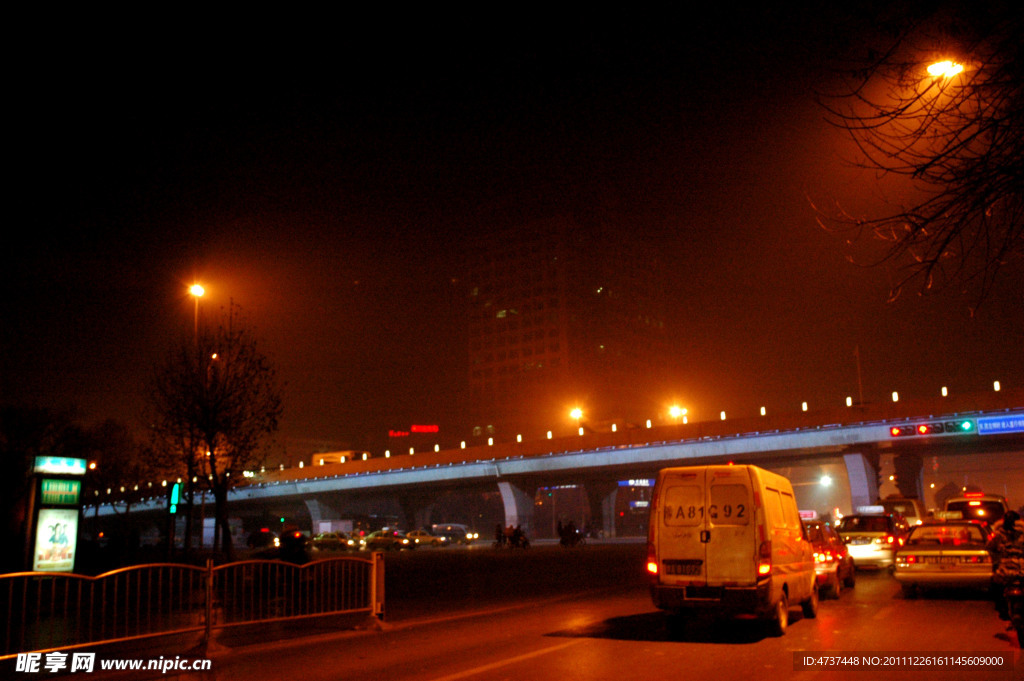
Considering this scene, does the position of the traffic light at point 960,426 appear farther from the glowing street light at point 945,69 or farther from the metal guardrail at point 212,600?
the glowing street light at point 945,69

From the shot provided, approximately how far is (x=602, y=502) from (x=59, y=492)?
70.6m

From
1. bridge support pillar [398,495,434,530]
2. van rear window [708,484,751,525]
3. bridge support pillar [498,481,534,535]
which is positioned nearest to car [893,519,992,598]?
van rear window [708,484,751,525]

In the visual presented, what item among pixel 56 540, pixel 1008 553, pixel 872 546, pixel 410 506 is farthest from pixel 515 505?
pixel 1008 553

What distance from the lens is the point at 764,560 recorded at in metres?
11.1

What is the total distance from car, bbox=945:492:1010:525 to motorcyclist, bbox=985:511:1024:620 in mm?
20975

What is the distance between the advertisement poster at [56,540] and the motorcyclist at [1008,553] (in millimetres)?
19205

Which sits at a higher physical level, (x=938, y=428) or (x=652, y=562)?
(x=938, y=428)

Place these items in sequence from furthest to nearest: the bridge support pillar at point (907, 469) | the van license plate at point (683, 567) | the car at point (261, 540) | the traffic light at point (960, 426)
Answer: the bridge support pillar at point (907, 469)
the car at point (261, 540)
the traffic light at point (960, 426)
the van license plate at point (683, 567)

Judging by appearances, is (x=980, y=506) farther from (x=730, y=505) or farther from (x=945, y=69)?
(x=945, y=69)

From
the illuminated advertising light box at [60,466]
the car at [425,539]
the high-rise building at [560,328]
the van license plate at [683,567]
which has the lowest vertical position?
the car at [425,539]

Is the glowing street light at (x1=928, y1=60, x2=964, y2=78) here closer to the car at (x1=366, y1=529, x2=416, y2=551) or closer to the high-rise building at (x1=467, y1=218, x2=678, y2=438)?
the car at (x1=366, y1=529, x2=416, y2=551)

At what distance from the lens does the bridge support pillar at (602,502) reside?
270 feet

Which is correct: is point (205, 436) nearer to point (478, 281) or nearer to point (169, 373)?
point (169, 373)

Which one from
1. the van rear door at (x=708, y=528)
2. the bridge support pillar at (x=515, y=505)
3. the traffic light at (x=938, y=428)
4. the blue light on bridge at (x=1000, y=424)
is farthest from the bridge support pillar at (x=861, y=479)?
the van rear door at (x=708, y=528)
